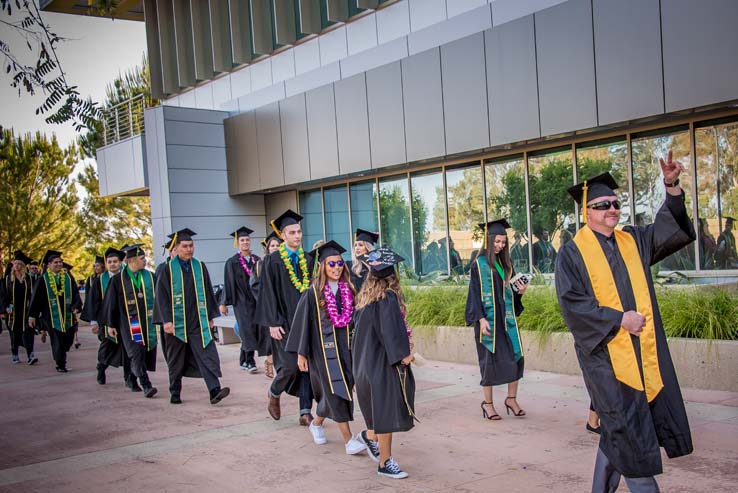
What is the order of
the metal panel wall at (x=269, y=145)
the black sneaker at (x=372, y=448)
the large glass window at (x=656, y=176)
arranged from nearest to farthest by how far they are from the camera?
the black sneaker at (x=372, y=448), the large glass window at (x=656, y=176), the metal panel wall at (x=269, y=145)

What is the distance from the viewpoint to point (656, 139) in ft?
46.4

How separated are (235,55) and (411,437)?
1798 cm

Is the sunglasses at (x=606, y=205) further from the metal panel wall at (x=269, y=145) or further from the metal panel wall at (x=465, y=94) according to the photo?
the metal panel wall at (x=269, y=145)

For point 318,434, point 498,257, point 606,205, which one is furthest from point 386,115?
point 606,205

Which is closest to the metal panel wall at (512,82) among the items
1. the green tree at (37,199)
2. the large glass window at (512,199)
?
the large glass window at (512,199)

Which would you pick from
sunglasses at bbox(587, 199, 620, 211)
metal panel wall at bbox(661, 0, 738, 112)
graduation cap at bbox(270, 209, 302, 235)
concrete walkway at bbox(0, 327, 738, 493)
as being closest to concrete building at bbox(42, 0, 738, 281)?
metal panel wall at bbox(661, 0, 738, 112)

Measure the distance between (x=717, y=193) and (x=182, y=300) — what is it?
9.18m

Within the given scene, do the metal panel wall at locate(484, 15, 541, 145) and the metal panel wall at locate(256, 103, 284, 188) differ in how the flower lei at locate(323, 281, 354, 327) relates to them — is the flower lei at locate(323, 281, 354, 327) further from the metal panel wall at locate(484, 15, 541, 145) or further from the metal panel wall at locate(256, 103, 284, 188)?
the metal panel wall at locate(256, 103, 284, 188)

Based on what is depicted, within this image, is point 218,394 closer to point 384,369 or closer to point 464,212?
point 384,369

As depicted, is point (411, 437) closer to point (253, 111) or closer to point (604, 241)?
point (604, 241)

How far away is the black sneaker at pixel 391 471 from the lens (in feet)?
19.4

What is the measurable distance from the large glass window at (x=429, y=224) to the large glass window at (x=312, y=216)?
4.00 m

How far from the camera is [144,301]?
429 inches

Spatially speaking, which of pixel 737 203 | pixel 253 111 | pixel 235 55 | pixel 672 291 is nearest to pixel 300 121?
pixel 253 111
